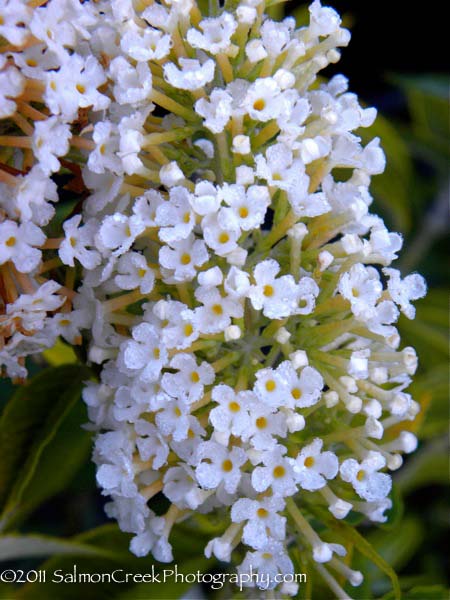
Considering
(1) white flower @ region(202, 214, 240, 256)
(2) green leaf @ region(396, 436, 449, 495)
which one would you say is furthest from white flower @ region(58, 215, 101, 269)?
(2) green leaf @ region(396, 436, 449, 495)

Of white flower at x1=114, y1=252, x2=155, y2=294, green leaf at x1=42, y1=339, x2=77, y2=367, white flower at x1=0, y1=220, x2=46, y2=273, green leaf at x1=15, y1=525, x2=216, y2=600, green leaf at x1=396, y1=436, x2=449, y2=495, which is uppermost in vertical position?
white flower at x1=0, y1=220, x2=46, y2=273

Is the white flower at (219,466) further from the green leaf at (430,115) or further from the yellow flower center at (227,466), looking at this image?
the green leaf at (430,115)

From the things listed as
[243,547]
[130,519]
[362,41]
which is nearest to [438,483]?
[243,547]

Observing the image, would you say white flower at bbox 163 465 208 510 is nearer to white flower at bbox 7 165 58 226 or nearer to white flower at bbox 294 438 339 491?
white flower at bbox 294 438 339 491

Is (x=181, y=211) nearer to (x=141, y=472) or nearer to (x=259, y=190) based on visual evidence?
(x=259, y=190)

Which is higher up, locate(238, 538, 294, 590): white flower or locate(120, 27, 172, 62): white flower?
locate(120, 27, 172, 62): white flower

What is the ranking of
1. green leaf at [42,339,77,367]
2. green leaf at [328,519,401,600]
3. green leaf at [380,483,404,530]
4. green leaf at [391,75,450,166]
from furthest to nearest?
1. green leaf at [391,75,450,166]
2. green leaf at [42,339,77,367]
3. green leaf at [380,483,404,530]
4. green leaf at [328,519,401,600]

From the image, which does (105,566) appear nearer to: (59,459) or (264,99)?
(59,459)

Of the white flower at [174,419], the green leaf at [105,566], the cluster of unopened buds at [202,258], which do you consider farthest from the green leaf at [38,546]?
the white flower at [174,419]

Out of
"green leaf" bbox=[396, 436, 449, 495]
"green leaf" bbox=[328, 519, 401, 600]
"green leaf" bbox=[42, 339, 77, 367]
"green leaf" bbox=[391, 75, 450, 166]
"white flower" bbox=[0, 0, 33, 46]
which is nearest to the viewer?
"white flower" bbox=[0, 0, 33, 46]
